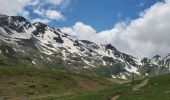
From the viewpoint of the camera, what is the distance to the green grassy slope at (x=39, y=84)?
118562 millimetres

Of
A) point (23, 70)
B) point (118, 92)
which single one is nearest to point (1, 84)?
point (23, 70)

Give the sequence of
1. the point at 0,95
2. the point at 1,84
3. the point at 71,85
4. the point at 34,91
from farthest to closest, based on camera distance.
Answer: the point at 71,85 < the point at 1,84 < the point at 34,91 < the point at 0,95

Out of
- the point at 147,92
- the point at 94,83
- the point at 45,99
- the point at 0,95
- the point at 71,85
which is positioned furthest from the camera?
the point at 94,83

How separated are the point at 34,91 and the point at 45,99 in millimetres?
Answer: 31959

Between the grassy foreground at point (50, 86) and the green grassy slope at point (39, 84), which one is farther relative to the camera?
the green grassy slope at point (39, 84)

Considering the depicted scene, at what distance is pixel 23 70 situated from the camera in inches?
6363

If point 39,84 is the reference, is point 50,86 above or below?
below

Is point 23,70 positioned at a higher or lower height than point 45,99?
higher

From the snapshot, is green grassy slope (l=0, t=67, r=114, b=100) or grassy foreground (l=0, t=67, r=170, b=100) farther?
green grassy slope (l=0, t=67, r=114, b=100)

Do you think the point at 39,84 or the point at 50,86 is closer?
the point at 50,86

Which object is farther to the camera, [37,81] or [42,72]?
[42,72]

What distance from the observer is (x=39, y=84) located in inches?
5295

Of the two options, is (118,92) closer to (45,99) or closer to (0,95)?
(45,99)

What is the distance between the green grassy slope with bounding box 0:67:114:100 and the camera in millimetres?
118562
